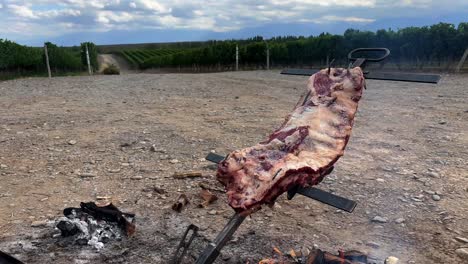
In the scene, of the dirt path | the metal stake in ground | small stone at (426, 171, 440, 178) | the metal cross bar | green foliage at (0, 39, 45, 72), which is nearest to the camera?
the metal stake in ground

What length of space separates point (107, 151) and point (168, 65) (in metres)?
31.4

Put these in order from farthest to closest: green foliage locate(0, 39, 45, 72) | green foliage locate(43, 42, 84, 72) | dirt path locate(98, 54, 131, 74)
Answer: dirt path locate(98, 54, 131, 74)
green foliage locate(43, 42, 84, 72)
green foliage locate(0, 39, 45, 72)

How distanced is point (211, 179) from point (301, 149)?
6.85 ft

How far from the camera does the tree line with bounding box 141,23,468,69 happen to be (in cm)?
1831

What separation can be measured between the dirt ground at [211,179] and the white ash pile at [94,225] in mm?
90

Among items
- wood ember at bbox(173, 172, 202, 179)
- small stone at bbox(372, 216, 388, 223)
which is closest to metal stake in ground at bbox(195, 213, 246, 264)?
small stone at bbox(372, 216, 388, 223)

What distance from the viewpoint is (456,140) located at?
6246mm

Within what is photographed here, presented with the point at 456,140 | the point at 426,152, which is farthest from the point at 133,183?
the point at 456,140

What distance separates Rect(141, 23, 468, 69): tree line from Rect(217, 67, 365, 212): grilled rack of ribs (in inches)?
680

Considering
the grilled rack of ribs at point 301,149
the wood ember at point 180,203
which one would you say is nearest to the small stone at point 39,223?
the wood ember at point 180,203

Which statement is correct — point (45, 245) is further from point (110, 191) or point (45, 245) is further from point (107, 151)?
point (107, 151)

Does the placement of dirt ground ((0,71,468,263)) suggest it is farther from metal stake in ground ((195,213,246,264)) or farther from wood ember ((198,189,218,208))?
metal stake in ground ((195,213,246,264))

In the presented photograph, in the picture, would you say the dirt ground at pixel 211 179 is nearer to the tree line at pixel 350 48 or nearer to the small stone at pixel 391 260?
the small stone at pixel 391 260

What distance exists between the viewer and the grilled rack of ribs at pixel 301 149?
101 inches
